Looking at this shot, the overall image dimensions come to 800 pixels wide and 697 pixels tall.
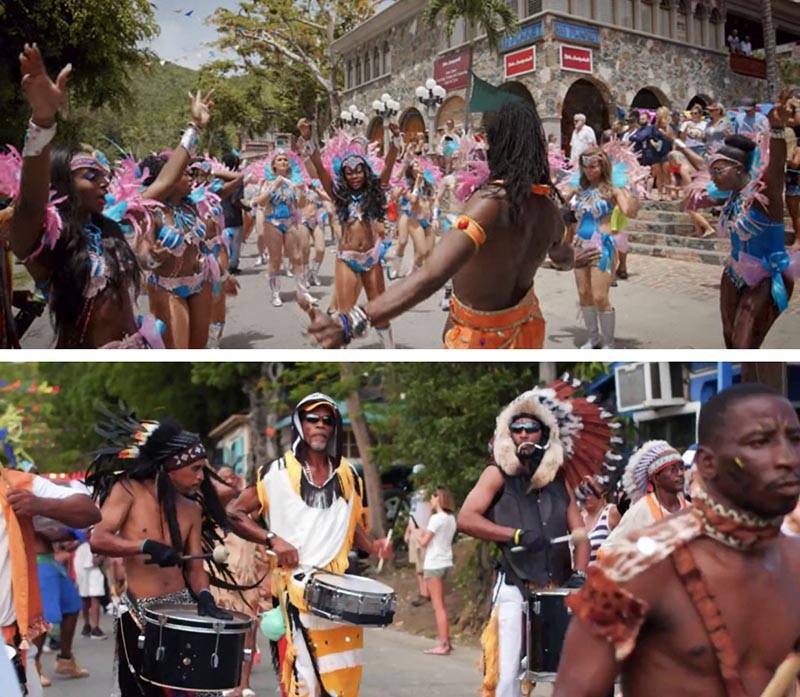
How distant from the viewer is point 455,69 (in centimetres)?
484

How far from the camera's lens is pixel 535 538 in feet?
14.8

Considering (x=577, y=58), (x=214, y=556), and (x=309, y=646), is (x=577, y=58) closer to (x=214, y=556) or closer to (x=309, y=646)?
(x=214, y=556)

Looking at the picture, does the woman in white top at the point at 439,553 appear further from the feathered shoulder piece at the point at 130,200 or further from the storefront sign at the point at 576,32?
the storefront sign at the point at 576,32

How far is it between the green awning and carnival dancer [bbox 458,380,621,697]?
1.25 metres

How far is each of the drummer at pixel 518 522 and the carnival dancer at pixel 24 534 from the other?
1.57 meters

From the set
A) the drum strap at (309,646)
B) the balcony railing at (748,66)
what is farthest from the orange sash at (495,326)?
the balcony railing at (748,66)

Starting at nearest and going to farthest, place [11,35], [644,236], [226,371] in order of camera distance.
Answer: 1. [11,35]
2. [644,236]
3. [226,371]

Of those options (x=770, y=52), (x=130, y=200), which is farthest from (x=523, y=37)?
(x=130, y=200)

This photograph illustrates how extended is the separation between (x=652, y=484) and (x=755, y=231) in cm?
124

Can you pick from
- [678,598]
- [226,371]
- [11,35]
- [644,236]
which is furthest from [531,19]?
[678,598]

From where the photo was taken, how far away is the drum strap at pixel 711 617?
2049mm

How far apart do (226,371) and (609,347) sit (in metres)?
2.58

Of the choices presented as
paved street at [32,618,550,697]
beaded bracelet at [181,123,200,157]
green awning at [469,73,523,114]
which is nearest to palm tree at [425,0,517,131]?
green awning at [469,73,523,114]

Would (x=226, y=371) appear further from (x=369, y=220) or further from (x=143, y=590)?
(x=143, y=590)
